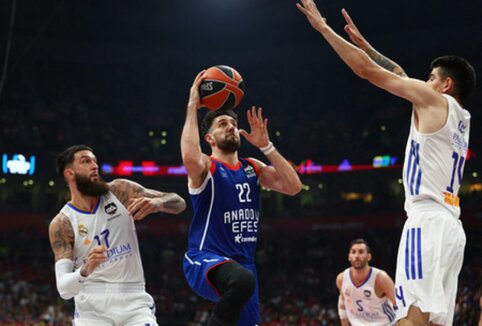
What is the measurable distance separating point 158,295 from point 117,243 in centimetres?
1977

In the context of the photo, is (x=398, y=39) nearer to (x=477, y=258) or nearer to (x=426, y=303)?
(x=477, y=258)

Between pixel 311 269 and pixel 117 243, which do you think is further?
pixel 311 269

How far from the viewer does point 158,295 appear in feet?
83.4

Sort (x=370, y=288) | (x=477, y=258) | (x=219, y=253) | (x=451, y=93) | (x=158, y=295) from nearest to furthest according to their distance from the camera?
(x=451, y=93) < (x=219, y=253) < (x=370, y=288) < (x=477, y=258) < (x=158, y=295)

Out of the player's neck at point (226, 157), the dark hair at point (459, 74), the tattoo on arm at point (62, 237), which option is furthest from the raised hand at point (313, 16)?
the tattoo on arm at point (62, 237)

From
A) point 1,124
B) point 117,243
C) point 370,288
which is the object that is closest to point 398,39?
point 1,124

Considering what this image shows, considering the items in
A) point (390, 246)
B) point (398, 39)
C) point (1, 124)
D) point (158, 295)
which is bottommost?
point (158, 295)

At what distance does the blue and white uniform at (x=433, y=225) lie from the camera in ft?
15.5

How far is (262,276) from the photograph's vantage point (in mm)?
26984

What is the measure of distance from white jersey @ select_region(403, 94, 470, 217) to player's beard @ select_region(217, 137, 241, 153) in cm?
169

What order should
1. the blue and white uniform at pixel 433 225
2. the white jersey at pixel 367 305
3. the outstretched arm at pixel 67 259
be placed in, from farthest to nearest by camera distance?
the white jersey at pixel 367 305 → the outstretched arm at pixel 67 259 → the blue and white uniform at pixel 433 225

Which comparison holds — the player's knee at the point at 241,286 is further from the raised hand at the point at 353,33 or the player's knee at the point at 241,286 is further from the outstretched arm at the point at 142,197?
the raised hand at the point at 353,33

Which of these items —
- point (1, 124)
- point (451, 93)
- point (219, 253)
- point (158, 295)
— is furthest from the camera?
point (1, 124)

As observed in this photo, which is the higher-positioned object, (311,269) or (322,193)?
(322,193)
